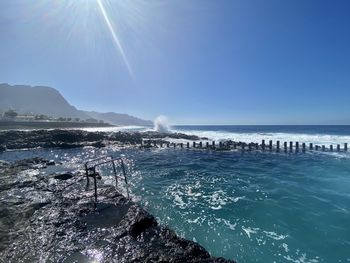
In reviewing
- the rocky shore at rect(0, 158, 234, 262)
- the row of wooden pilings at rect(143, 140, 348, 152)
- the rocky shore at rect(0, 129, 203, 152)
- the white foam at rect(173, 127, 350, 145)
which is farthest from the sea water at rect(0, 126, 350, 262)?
the white foam at rect(173, 127, 350, 145)

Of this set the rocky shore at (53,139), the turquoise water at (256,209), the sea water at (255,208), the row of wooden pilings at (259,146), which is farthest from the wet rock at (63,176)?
the rocky shore at (53,139)

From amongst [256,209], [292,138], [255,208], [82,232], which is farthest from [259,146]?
[82,232]

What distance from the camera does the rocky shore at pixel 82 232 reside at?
5.61 m

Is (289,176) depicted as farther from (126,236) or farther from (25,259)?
(25,259)

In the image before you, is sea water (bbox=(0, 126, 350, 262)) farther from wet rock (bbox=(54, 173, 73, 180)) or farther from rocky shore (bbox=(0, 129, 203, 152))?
rocky shore (bbox=(0, 129, 203, 152))

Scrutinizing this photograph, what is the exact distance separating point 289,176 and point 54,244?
16.3 metres

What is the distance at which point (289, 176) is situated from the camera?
1803 centimetres

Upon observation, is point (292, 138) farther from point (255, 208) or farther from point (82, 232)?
point (82, 232)

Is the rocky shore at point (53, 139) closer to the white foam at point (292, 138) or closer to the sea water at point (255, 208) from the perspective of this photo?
the white foam at point (292, 138)

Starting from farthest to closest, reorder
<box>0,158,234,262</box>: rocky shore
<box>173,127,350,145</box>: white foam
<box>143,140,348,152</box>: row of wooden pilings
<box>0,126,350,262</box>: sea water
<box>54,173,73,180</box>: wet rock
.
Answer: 1. <box>173,127,350,145</box>: white foam
2. <box>143,140,348,152</box>: row of wooden pilings
3. <box>54,173,73,180</box>: wet rock
4. <box>0,126,350,262</box>: sea water
5. <box>0,158,234,262</box>: rocky shore

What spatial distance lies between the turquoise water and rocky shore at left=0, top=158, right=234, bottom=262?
2.21 m

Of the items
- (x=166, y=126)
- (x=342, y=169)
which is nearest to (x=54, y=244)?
(x=342, y=169)

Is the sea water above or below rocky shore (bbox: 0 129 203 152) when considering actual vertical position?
below

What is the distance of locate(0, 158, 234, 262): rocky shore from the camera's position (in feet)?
18.4
